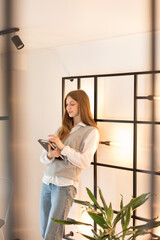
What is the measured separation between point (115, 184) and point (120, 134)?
0.26 m

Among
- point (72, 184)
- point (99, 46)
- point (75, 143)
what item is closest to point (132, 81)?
point (99, 46)

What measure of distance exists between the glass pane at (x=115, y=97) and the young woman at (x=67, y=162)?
12cm

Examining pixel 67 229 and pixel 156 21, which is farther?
pixel 67 229

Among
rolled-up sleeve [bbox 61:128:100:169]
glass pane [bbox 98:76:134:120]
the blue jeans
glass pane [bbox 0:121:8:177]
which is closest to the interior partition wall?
glass pane [bbox 98:76:134:120]

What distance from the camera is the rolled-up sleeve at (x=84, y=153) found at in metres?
1.27

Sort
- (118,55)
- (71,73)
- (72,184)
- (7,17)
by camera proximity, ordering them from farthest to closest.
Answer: (71,73) < (118,55) < (72,184) < (7,17)

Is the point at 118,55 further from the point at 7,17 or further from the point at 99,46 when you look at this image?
the point at 7,17

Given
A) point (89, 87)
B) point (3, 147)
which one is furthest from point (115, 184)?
point (3, 147)

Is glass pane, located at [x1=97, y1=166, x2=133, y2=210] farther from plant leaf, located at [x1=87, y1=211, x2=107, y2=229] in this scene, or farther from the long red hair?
plant leaf, located at [x1=87, y1=211, x2=107, y2=229]

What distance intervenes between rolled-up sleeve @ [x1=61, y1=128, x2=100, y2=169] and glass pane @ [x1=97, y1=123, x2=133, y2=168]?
12cm

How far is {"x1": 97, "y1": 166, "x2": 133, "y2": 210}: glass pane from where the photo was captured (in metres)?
1.45

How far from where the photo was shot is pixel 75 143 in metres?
1.36

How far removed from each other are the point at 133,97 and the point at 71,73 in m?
0.43

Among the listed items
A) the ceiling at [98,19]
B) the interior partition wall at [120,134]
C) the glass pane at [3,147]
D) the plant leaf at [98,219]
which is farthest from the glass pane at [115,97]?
the glass pane at [3,147]
